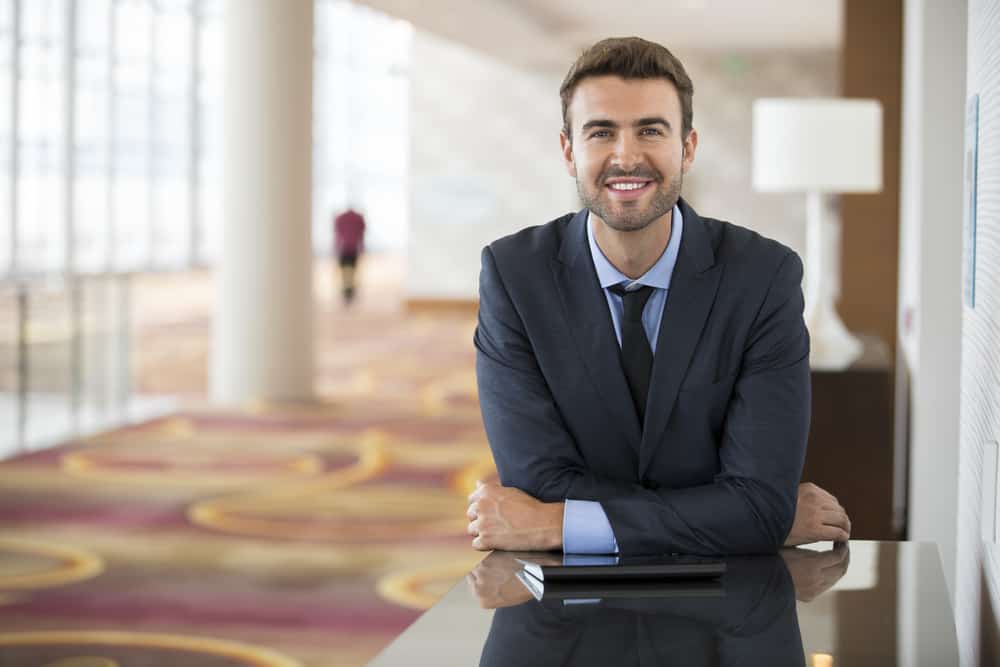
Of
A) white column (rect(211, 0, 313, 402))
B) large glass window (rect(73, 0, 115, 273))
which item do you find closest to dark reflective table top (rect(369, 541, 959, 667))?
white column (rect(211, 0, 313, 402))

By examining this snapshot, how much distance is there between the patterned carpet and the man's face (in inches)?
106

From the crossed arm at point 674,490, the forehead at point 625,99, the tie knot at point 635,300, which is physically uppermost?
the forehead at point 625,99

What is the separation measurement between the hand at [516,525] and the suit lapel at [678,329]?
0.81 ft

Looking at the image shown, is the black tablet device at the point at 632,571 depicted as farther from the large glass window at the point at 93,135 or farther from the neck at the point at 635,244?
the large glass window at the point at 93,135

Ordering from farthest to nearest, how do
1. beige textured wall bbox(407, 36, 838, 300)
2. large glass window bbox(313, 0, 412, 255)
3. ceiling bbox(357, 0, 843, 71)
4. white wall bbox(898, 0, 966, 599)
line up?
large glass window bbox(313, 0, 412, 255) → beige textured wall bbox(407, 36, 838, 300) → ceiling bbox(357, 0, 843, 71) → white wall bbox(898, 0, 966, 599)

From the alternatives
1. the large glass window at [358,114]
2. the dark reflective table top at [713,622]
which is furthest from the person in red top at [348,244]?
the dark reflective table top at [713,622]

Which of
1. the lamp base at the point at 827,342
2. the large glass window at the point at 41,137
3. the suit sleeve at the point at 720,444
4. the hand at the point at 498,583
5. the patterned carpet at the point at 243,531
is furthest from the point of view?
the large glass window at the point at 41,137

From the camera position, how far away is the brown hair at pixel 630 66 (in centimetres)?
255

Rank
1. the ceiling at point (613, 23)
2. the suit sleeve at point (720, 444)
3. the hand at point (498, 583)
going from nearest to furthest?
the hand at point (498, 583), the suit sleeve at point (720, 444), the ceiling at point (613, 23)

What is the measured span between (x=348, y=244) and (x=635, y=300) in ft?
61.5

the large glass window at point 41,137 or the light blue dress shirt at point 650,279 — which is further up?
the large glass window at point 41,137

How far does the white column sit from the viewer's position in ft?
36.1

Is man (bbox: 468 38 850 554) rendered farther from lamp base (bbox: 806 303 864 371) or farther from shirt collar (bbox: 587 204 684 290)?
lamp base (bbox: 806 303 864 371)

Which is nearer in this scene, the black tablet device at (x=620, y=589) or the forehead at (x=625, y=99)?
the black tablet device at (x=620, y=589)
